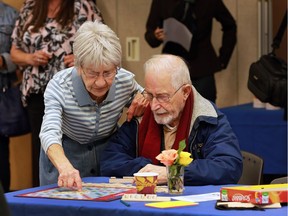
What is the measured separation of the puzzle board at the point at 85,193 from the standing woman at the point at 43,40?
1.98 meters

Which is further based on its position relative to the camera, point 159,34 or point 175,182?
point 159,34

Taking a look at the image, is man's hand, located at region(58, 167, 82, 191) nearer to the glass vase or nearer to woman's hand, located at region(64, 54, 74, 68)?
the glass vase

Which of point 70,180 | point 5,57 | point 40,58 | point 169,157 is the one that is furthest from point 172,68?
point 5,57

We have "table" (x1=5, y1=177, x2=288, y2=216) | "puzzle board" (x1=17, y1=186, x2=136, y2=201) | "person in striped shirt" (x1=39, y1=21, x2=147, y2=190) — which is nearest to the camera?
"table" (x1=5, y1=177, x2=288, y2=216)

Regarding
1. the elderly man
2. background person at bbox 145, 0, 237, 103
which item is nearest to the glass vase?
the elderly man

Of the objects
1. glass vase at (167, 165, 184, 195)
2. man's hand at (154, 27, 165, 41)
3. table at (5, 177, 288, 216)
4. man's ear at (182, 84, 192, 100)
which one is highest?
man's hand at (154, 27, 165, 41)

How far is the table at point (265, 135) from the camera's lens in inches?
216

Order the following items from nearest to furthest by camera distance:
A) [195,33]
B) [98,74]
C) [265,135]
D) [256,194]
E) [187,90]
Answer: [256,194]
[98,74]
[187,90]
[265,135]
[195,33]

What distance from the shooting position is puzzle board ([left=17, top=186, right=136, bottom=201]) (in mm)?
3105

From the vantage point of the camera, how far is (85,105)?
3.76 m

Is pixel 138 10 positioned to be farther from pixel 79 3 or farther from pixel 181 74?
pixel 181 74

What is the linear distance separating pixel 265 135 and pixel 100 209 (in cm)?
280

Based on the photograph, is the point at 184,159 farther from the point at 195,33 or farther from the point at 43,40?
the point at 195,33

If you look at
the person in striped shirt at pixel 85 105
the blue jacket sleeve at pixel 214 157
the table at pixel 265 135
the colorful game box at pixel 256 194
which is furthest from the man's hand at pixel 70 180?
the table at pixel 265 135
